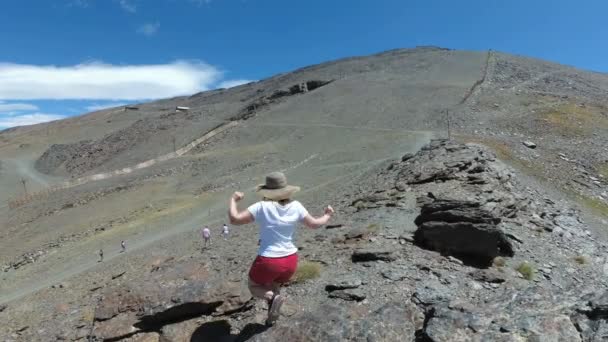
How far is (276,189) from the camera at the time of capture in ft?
19.8

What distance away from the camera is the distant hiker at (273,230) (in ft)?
19.3

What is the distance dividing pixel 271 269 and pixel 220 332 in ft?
5.53

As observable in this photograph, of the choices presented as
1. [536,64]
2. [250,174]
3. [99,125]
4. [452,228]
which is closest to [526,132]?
[250,174]

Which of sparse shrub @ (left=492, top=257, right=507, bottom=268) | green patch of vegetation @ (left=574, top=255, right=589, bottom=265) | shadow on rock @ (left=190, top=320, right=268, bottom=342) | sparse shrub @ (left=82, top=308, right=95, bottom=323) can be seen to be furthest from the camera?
green patch of vegetation @ (left=574, top=255, right=589, bottom=265)

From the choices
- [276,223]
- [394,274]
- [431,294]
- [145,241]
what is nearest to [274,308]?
[276,223]

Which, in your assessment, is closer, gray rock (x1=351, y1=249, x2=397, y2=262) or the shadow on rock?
the shadow on rock

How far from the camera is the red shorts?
19.5 feet

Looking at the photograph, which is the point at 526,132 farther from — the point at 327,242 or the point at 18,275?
the point at 18,275

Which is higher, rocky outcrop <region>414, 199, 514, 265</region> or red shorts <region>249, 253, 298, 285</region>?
red shorts <region>249, 253, 298, 285</region>

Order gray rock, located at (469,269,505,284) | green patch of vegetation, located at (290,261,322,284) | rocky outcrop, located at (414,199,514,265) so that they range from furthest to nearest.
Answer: rocky outcrop, located at (414,199,514,265) → gray rock, located at (469,269,505,284) → green patch of vegetation, located at (290,261,322,284)

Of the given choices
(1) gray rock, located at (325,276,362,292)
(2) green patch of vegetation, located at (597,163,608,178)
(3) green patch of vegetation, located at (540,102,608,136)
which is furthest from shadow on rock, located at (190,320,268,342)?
(3) green patch of vegetation, located at (540,102,608,136)

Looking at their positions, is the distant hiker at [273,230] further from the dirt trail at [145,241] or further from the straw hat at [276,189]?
the dirt trail at [145,241]

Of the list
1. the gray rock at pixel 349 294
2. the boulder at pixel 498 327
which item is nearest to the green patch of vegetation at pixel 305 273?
the gray rock at pixel 349 294

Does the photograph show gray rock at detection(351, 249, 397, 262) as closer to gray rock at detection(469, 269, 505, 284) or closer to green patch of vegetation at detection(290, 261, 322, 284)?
green patch of vegetation at detection(290, 261, 322, 284)
